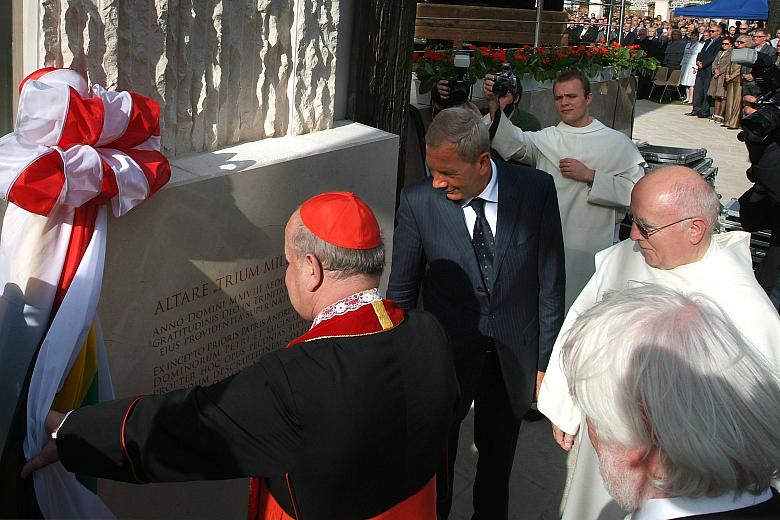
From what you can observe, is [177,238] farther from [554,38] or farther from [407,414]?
[554,38]

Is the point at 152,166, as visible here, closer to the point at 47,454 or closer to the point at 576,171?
the point at 47,454

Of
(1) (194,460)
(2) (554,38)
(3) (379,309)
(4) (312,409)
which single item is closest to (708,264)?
(3) (379,309)

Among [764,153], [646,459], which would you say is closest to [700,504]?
[646,459]

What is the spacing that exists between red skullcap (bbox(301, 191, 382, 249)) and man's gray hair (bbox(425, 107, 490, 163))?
0.94 metres

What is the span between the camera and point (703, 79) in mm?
17844

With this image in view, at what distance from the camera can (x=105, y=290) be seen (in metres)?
2.60

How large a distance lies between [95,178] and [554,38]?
9.09 m

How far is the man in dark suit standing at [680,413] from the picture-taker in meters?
1.49

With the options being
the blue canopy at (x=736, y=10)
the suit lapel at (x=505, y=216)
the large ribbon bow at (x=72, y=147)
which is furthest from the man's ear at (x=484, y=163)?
the blue canopy at (x=736, y=10)

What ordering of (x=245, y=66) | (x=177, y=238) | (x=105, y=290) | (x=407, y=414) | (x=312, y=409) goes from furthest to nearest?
(x=245, y=66) → (x=177, y=238) → (x=105, y=290) → (x=407, y=414) → (x=312, y=409)

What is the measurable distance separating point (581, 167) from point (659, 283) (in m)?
1.68

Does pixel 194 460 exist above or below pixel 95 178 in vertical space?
below

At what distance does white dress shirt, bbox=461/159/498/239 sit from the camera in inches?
126

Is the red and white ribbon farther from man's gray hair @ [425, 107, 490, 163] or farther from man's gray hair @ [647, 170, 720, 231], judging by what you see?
man's gray hair @ [647, 170, 720, 231]
